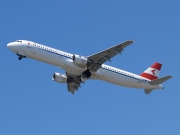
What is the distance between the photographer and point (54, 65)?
259 ft

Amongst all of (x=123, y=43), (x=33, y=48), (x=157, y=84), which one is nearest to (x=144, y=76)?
(x=157, y=84)

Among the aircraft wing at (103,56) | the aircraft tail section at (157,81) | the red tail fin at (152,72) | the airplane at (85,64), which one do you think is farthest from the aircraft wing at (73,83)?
the aircraft tail section at (157,81)

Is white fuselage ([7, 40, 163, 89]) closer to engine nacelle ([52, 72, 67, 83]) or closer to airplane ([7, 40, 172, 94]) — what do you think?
airplane ([7, 40, 172, 94])

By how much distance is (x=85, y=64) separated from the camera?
78750 mm

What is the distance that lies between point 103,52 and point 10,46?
14582mm

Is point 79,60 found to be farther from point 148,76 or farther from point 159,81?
point 148,76

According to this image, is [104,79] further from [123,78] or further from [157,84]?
[157,84]

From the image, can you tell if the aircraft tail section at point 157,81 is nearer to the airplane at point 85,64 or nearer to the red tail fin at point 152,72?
the airplane at point 85,64

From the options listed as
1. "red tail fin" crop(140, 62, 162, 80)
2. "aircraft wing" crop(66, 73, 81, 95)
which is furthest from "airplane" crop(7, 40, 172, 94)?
"red tail fin" crop(140, 62, 162, 80)

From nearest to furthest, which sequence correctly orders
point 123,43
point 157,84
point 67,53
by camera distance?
1. point 123,43
2. point 67,53
3. point 157,84

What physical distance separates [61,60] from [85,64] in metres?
3.76

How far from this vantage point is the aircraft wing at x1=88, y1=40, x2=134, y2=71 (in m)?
76.3

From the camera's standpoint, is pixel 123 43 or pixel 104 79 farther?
pixel 104 79

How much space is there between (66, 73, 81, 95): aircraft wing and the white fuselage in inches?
192
